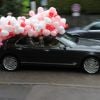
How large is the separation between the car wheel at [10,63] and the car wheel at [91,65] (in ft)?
7.59

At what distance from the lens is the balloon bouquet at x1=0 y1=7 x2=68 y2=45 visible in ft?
24.1

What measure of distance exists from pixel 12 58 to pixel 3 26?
7.26 meters

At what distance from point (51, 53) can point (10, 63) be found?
150cm

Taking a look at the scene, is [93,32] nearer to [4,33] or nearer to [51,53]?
[51,53]

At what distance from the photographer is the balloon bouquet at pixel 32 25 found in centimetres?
735

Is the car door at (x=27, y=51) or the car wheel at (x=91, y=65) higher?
the car door at (x=27, y=51)

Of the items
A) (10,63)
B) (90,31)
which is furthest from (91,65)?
(90,31)

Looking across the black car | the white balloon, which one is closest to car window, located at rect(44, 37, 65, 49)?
the black car

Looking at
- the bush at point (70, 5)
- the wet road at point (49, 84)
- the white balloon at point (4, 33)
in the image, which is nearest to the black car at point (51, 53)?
the wet road at point (49, 84)

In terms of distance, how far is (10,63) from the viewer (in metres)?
14.6

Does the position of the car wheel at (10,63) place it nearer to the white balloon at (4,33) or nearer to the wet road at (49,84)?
the wet road at (49,84)

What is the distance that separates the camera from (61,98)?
10570 millimetres

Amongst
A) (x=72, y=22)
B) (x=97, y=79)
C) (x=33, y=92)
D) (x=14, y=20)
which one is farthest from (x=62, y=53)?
(x=72, y=22)

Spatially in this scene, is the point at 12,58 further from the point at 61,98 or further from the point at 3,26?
the point at 3,26
